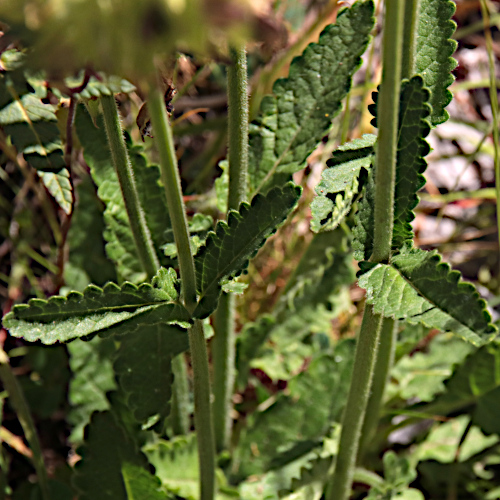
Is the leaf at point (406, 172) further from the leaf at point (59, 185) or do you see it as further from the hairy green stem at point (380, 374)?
the leaf at point (59, 185)

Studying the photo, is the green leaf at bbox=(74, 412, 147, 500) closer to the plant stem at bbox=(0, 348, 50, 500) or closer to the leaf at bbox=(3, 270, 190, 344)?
the plant stem at bbox=(0, 348, 50, 500)

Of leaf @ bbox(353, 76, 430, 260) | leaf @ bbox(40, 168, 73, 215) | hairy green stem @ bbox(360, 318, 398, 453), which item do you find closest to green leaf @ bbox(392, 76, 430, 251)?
leaf @ bbox(353, 76, 430, 260)

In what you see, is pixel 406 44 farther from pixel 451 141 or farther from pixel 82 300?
pixel 451 141

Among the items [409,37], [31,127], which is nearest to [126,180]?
[31,127]

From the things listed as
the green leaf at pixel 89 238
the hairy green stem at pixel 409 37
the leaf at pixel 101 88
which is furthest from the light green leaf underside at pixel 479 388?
the leaf at pixel 101 88

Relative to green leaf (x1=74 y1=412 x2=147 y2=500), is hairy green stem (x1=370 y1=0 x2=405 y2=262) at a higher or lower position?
higher
